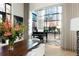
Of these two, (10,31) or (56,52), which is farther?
(56,52)

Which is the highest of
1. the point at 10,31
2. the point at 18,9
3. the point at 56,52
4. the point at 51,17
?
the point at 18,9

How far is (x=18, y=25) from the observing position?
2100 mm

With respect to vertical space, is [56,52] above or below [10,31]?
below

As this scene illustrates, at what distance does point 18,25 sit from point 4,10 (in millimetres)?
268

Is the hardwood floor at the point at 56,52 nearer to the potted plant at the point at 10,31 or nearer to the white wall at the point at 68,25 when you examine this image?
the white wall at the point at 68,25

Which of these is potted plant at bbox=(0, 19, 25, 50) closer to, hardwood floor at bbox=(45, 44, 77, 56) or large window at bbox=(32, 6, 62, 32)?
large window at bbox=(32, 6, 62, 32)

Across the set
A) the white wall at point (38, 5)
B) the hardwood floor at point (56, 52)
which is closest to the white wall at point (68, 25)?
the hardwood floor at point (56, 52)

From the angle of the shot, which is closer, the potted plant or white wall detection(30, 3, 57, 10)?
the potted plant

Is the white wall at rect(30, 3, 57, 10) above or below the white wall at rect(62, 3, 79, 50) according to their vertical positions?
above

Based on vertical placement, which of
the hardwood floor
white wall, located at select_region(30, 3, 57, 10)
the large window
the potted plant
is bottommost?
the hardwood floor

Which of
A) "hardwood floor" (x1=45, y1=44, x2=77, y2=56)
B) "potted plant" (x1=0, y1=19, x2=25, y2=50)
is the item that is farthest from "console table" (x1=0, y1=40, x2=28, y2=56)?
"hardwood floor" (x1=45, y1=44, x2=77, y2=56)

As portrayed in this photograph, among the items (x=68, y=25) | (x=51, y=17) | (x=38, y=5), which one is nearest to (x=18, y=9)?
(x=38, y=5)

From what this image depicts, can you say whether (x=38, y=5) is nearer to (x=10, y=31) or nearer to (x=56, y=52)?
(x=10, y=31)

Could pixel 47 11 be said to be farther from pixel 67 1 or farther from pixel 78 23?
pixel 78 23
